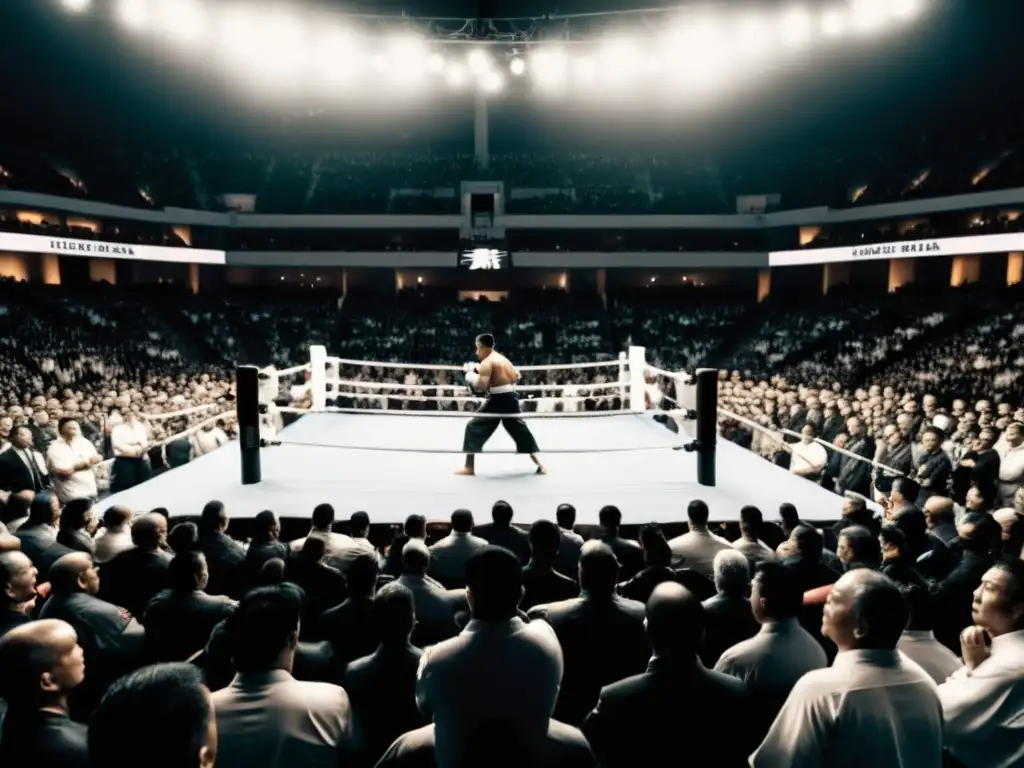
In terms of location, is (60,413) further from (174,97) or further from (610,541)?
(174,97)

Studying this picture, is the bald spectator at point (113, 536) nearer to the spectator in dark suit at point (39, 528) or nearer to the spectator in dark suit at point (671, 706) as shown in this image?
the spectator in dark suit at point (39, 528)

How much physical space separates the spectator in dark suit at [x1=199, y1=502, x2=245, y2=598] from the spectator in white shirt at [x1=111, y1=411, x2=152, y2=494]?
10.2ft

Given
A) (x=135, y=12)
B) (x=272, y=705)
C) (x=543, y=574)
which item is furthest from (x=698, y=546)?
(x=135, y=12)

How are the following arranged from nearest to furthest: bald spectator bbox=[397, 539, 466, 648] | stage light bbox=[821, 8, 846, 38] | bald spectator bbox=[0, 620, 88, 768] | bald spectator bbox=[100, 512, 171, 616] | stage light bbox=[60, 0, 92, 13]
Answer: bald spectator bbox=[0, 620, 88, 768] < bald spectator bbox=[397, 539, 466, 648] < bald spectator bbox=[100, 512, 171, 616] < stage light bbox=[60, 0, 92, 13] < stage light bbox=[821, 8, 846, 38]

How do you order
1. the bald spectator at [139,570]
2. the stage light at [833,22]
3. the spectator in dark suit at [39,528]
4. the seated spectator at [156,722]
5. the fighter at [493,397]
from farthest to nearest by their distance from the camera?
the stage light at [833,22], the fighter at [493,397], the spectator in dark suit at [39,528], the bald spectator at [139,570], the seated spectator at [156,722]

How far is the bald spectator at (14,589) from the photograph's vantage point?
2.58m

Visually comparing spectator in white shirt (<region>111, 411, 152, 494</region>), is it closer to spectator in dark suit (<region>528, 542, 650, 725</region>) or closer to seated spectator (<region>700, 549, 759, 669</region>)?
spectator in dark suit (<region>528, 542, 650, 725</region>)

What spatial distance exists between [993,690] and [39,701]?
2.43 meters

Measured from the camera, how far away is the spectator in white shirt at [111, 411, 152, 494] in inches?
257

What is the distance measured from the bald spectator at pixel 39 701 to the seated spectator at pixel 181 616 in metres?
0.91

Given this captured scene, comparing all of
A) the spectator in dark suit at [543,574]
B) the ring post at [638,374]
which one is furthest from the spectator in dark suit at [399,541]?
the ring post at [638,374]

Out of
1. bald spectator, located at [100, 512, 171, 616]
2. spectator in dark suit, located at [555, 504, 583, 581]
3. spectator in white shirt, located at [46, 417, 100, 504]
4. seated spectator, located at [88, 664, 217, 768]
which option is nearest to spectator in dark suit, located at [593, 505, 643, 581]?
spectator in dark suit, located at [555, 504, 583, 581]

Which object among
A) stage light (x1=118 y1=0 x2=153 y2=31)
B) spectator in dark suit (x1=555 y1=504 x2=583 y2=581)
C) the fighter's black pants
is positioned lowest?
spectator in dark suit (x1=555 y1=504 x2=583 y2=581)

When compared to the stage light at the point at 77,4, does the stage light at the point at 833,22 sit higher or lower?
higher
